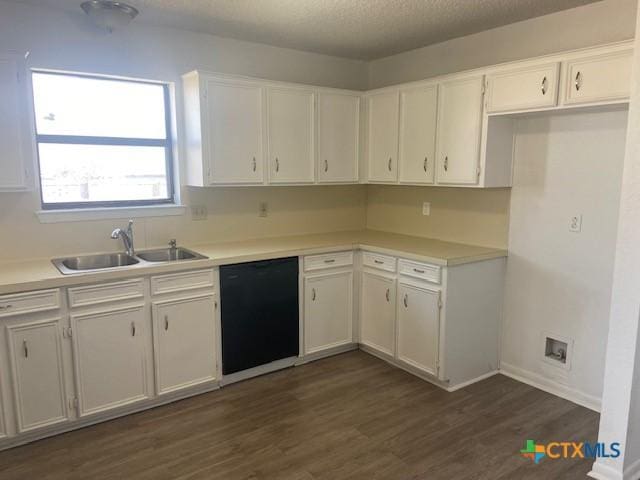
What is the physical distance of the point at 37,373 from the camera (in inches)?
102

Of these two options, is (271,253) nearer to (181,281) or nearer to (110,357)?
(181,281)

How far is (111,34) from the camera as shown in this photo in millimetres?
3168

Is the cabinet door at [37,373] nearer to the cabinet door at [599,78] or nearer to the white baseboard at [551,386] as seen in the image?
the white baseboard at [551,386]

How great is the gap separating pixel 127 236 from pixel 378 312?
1.98 meters

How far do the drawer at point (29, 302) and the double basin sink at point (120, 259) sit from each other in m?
0.32

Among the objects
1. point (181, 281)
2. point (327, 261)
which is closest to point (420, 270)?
point (327, 261)

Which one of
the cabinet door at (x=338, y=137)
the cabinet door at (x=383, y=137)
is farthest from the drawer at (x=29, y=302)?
the cabinet door at (x=383, y=137)

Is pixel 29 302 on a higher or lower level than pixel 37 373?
higher

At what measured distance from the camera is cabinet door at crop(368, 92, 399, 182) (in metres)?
3.85

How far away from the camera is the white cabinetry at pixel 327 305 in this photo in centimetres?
361

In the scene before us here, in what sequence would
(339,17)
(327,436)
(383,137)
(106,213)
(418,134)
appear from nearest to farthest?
1. (327,436)
2. (339,17)
3. (106,213)
4. (418,134)
5. (383,137)

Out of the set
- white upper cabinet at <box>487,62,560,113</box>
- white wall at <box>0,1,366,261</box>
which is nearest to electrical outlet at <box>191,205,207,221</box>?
white wall at <box>0,1,366,261</box>

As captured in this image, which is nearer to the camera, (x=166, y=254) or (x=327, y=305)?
(x=166, y=254)

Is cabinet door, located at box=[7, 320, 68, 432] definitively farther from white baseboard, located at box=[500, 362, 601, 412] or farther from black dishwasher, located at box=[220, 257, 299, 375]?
white baseboard, located at box=[500, 362, 601, 412]
